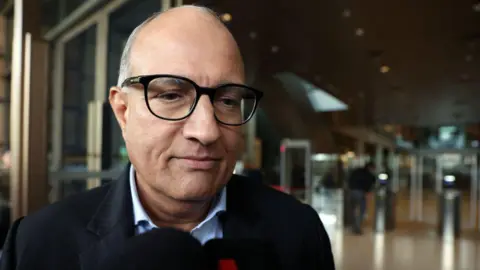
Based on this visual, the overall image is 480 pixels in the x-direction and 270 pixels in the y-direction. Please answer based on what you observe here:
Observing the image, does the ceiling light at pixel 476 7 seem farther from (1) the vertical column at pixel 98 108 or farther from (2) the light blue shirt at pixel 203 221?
(2) the light blue shirt at pixel 203 221

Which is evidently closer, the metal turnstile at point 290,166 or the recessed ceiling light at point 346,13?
the recessed ceiling light at point 346,13

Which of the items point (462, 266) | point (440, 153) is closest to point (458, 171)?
point (440, 153)

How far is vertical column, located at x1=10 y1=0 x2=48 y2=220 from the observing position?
2.33 metres

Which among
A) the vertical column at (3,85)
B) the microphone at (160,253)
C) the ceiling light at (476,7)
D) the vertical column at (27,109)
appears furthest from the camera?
the ceiling light at (476,7)

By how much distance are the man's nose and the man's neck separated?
0.12m

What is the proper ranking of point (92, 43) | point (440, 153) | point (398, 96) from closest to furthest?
point (92, 43)
point (398, 96)
point (440, 153)

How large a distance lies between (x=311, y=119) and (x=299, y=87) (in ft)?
9.77

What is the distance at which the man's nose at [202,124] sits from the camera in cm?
63

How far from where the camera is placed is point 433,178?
577 inches

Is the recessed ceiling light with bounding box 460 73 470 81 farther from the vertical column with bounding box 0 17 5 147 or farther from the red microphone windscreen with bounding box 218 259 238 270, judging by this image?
→ the red microphone windscreen with bounding box 218 259 238 270

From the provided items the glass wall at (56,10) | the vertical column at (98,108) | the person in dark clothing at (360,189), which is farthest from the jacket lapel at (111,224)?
the person in dark clothing at (360,189)

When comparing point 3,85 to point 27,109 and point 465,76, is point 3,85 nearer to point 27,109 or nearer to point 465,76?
Answer: point 27,109

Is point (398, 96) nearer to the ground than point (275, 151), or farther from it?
farther from it

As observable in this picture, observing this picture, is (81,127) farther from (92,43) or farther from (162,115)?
(162,115)
